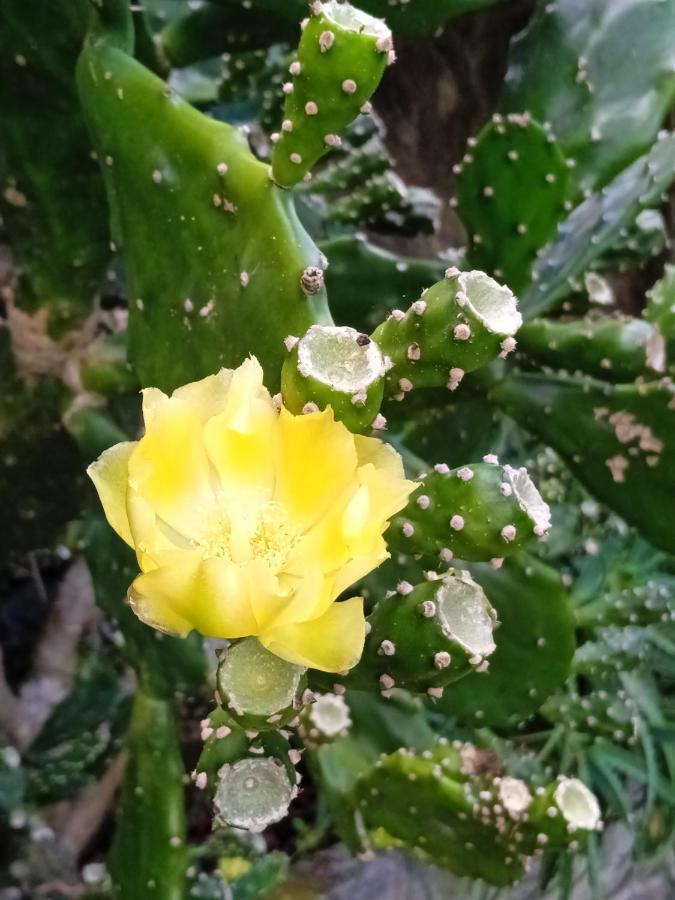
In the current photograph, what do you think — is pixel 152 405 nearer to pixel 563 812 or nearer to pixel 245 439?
pixel 245 439

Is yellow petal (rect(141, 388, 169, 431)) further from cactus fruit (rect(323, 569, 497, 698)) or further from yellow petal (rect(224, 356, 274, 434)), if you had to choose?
cactus fruit (rect(323, 569, 497, 698))

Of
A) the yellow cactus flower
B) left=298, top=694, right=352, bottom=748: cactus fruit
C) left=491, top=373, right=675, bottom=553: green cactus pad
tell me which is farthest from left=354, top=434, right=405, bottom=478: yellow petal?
left=298, top=694, right=352, bottom=748: cactus fruit

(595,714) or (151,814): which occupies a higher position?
(151,814)

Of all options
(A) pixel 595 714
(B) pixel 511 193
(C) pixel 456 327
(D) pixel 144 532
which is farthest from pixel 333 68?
(A) pixel 595 714

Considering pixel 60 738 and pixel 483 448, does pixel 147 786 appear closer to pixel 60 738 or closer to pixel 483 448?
pixel 60 738

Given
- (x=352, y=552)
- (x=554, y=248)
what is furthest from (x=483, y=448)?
(x=352, y=552)
